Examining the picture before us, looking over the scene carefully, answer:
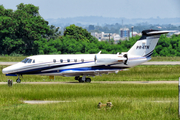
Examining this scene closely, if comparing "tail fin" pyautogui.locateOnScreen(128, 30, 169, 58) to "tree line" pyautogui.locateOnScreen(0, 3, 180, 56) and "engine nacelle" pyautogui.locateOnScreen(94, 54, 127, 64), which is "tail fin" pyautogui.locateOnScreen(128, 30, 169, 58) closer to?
"engine nacelle" pyautogui.locateOnScreen(94, 54, 127, 64)

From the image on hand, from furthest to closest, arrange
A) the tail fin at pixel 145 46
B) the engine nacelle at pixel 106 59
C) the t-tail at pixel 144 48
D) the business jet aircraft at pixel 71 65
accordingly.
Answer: the tail fin at pixel 145 46
the t-tail at pixel 144 48
the engine nacelle at pixel 106 59
the business jet aircraft at pixel 71 65

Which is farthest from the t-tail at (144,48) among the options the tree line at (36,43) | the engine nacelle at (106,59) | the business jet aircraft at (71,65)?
the tree line at (36,43)

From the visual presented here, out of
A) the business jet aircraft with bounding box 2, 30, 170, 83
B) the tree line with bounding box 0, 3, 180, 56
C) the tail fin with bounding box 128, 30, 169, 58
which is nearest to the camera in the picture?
the business jet aircraft with bounding box 2, 30, 170, 83

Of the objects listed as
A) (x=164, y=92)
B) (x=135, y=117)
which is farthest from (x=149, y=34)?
(x=135, y=117)

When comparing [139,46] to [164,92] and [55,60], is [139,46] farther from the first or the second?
[164,92]

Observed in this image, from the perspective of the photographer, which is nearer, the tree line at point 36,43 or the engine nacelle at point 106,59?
the engine nacelle at point 106,59

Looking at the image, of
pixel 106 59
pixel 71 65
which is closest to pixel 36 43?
pixel 71 65

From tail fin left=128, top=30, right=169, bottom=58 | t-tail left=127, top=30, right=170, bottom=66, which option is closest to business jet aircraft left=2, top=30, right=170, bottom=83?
t-tail left=127, top=30, right=170, bottom=66

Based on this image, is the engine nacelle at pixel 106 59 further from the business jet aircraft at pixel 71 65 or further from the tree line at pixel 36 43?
the tree line at pixel 36 43

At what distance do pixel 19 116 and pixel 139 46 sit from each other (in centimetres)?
2283

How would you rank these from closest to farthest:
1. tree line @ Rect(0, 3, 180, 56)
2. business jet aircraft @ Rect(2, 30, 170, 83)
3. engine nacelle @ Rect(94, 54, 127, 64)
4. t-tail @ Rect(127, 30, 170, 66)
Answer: business jet aircraft @ Rect(2, 30, 170, 83), engine nacelle @ Rect(94, 54, 127, 64), t-tail @ Rect(127, 30, 170, 66), tree line @ Rect(0, 3, 180, 56)

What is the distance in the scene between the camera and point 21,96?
23.9m

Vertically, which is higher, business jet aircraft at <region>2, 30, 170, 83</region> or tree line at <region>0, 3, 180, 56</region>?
tree line at <region>0, 3, 180, 56</region>

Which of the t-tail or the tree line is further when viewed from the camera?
the tree line
